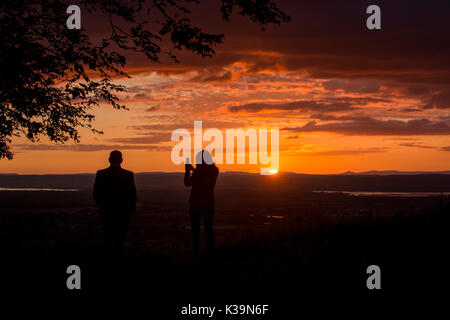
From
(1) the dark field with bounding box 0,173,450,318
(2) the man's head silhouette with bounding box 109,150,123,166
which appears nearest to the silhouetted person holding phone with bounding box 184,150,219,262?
(1) the dark field with bounding box 0,173,450,318

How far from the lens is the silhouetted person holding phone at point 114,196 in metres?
11.3

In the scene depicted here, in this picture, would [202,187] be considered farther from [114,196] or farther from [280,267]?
[280,267]

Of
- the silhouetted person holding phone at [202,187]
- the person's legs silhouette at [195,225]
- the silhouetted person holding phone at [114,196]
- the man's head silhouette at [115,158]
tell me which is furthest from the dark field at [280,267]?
the man's head silhouette at [115,158]

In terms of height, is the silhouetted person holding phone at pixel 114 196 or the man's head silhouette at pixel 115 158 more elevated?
the man's head silhouette at pixel 115 158

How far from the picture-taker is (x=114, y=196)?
445 inches

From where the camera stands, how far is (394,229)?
13133mm

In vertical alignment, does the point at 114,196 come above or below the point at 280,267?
above

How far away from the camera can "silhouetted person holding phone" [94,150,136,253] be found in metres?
11.3

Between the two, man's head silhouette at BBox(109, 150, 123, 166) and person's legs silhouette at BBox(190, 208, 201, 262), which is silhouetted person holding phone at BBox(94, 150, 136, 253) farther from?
person's legs silhouette at BBox(190, 208, 201, 262)

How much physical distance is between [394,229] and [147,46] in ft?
24.2

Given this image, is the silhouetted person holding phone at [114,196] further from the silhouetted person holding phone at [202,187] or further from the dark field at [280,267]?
the silhouetted person holding phone at [202,187]

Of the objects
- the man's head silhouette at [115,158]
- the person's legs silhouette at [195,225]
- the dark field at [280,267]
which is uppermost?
the man's head silhouette at [115,158]

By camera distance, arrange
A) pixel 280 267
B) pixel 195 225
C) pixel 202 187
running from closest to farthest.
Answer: pixel 280 267 < pixel 202 187 < pixel 195 225

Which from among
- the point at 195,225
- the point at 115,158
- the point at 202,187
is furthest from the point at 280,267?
the point at 115,158
